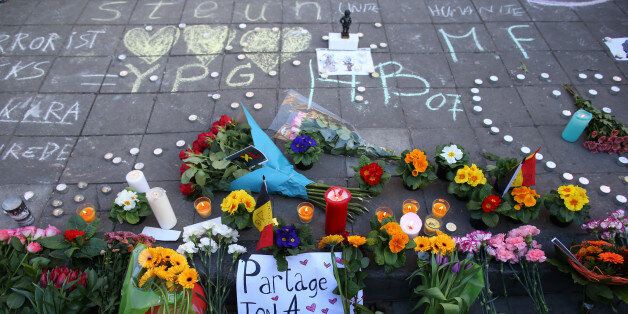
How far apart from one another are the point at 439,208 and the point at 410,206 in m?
0.22

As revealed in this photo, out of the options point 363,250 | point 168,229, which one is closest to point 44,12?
point 168,229

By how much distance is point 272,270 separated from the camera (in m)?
2.98

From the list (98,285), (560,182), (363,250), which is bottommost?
(560,182)

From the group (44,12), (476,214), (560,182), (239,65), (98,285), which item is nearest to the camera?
(98,285)

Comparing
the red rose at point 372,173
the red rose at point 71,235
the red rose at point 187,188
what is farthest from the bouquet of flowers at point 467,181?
the red rose at point 71,235

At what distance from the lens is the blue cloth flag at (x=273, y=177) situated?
3426mm

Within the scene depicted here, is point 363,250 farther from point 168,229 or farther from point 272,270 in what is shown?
point 168,229

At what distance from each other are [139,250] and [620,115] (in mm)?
4635

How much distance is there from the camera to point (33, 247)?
2801mm

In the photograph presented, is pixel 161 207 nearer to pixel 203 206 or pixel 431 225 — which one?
pixel 203 206

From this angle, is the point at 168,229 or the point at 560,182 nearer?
the point at 168,229

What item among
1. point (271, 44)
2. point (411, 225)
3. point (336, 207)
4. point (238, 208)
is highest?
point (336, 207)

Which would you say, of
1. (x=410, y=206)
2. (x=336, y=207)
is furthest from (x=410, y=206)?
(x=336, y=207)

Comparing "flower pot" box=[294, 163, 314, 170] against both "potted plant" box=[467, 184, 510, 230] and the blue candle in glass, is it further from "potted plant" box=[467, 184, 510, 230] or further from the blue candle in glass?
the blue candle in glass
